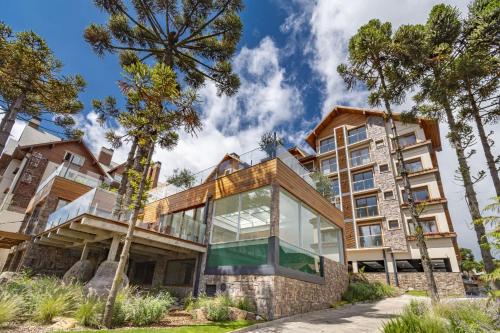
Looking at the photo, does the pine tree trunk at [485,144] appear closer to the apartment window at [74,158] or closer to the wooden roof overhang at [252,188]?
the wooden roof overhang at [252,188]

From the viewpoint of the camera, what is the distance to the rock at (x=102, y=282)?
8590 mm

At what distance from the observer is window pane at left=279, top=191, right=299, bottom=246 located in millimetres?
11375

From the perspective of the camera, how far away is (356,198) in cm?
3078

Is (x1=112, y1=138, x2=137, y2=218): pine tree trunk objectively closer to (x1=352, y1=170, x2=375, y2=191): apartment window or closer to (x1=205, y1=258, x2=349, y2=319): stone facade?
(x1=205, y1=258, x2=349, y2=319): stone facade

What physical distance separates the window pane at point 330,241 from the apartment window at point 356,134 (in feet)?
63.8

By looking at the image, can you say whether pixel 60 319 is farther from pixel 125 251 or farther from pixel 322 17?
pixel 322 17

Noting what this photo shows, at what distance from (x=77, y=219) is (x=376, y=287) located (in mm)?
17909

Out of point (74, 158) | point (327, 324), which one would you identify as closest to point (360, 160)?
point (327, 324)

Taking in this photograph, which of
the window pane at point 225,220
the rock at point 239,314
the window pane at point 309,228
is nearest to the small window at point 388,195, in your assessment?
the window pane at point 309,228

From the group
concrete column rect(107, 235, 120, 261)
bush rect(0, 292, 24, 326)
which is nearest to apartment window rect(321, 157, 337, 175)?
concrete column rect(107, 235, 120, 261)

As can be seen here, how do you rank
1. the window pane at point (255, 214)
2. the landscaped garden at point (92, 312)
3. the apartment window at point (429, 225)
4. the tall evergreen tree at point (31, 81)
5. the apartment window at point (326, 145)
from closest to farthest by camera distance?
the landscaped garden at point (92, 312)
the window pane at point (255, 214)
the tall evergreen tree at point (31, 81)
the apartment window at point (429, 225)
the apartment window at point (326, 145)

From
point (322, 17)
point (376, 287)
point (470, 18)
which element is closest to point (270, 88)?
point (322, 17)

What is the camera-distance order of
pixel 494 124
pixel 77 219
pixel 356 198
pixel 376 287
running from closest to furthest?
pixel 77 219 < pixel 494 124 < pixel 376 287 < pixel 356 198

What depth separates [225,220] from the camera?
13.2 metres
